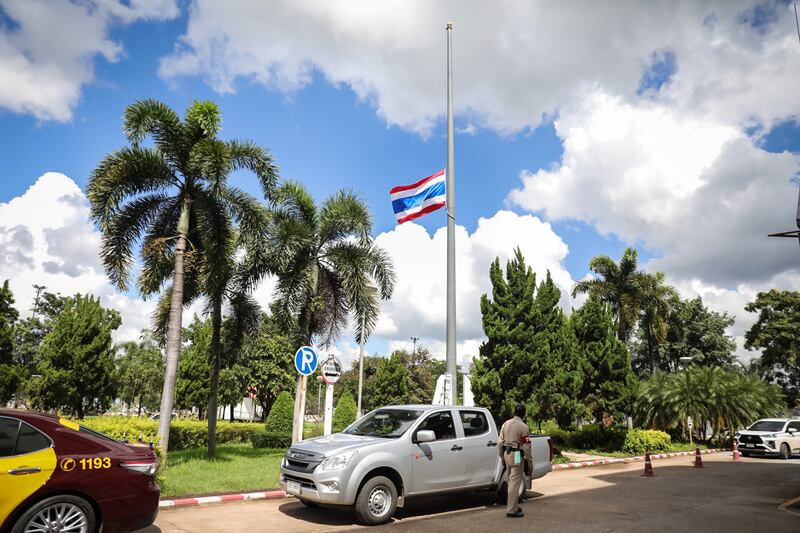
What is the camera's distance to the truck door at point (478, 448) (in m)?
9.20

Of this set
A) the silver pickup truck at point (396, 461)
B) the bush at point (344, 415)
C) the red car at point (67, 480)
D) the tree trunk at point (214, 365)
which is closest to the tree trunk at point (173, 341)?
the tree trunk at point (214, 365)

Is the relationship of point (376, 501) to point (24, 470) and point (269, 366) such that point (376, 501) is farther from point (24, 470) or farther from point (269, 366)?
point (269, 366)

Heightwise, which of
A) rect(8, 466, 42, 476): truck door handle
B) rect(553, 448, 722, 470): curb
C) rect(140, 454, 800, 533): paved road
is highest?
rect(8, 466, 42, 476): truck door handle

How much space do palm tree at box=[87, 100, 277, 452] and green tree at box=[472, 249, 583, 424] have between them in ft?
32.5

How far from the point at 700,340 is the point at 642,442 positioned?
39552 mm

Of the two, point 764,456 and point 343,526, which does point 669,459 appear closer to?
point 764,456

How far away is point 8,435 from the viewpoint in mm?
5504

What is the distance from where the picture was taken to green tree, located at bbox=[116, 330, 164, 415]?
65.1 metres

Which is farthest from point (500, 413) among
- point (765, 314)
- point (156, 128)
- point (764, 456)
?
point (765, 314)

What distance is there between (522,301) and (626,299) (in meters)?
16.9

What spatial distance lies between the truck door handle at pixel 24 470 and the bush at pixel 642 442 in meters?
21.6

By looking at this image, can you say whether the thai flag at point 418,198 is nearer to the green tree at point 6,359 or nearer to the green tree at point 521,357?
the green tree at point 521,357

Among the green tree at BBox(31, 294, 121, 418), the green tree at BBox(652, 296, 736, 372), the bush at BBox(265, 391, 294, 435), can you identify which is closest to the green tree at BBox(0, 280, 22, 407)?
the green tree at BBox(31, 294, 121, 418)

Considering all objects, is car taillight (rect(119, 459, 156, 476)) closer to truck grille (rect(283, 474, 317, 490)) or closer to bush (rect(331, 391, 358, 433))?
truck grille (rect(283, 474, 317, 490))
